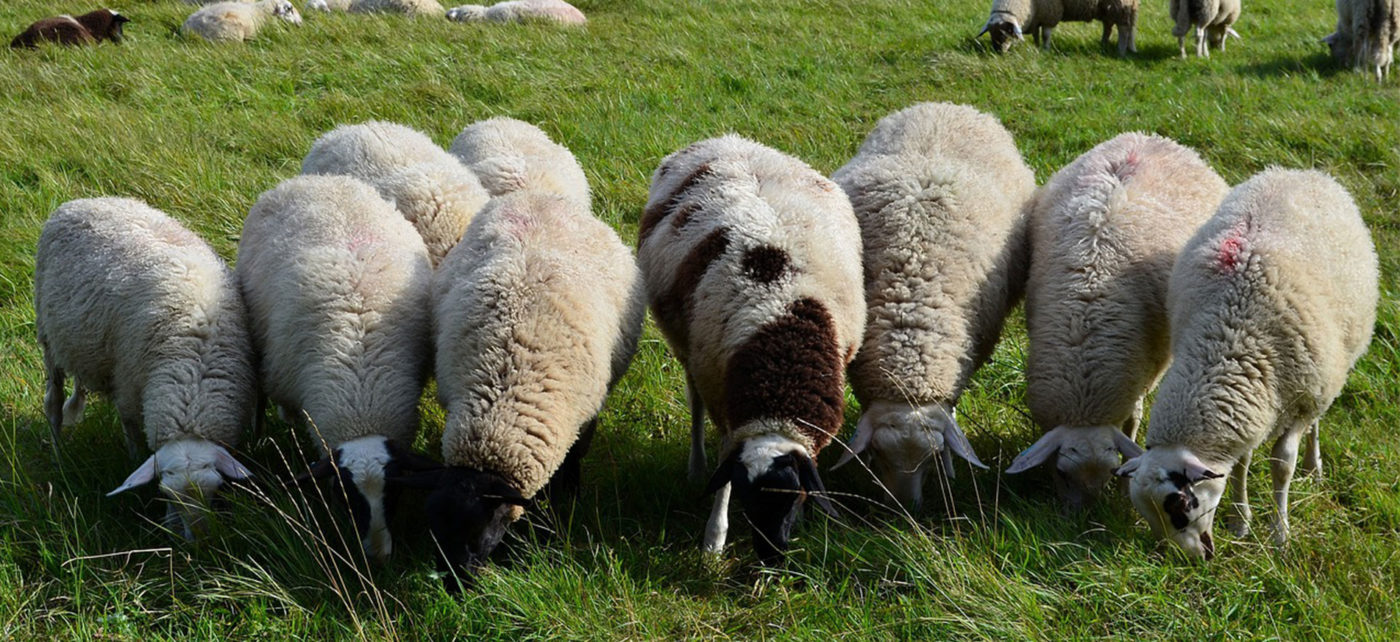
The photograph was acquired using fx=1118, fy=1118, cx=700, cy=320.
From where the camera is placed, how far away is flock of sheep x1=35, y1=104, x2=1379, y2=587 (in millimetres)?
4016

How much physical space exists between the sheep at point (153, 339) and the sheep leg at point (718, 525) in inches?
68.7

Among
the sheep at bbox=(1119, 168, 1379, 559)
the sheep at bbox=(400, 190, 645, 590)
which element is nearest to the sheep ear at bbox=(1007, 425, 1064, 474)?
the sheep at bbox=(1119, 168, 1379, 559)

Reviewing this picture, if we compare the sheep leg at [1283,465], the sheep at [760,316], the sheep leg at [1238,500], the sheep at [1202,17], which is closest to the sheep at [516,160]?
the sheep at [760,316]

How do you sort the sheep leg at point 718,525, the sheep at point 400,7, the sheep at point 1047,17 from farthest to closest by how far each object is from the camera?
the sheep at point 400,7, the sheep at point 1047,17, the sheep leg at point 718,525

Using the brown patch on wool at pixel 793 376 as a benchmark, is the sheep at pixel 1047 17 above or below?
below

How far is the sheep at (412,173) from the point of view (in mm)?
5480

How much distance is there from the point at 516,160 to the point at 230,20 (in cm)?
772

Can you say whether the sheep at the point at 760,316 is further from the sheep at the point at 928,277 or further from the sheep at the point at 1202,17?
the sheep at the point at 1202,17

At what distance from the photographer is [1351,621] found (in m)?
3.52

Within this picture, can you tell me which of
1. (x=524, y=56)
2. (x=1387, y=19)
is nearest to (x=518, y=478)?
(x=524, y=56)

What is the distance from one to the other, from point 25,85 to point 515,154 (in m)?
5.67

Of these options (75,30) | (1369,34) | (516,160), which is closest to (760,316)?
(516,160)

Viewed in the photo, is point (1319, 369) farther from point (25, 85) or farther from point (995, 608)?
point (25, 85)

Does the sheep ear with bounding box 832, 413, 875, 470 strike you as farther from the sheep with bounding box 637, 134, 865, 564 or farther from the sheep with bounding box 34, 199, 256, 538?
the sheep with bounding box 34, 199, 256, 538
